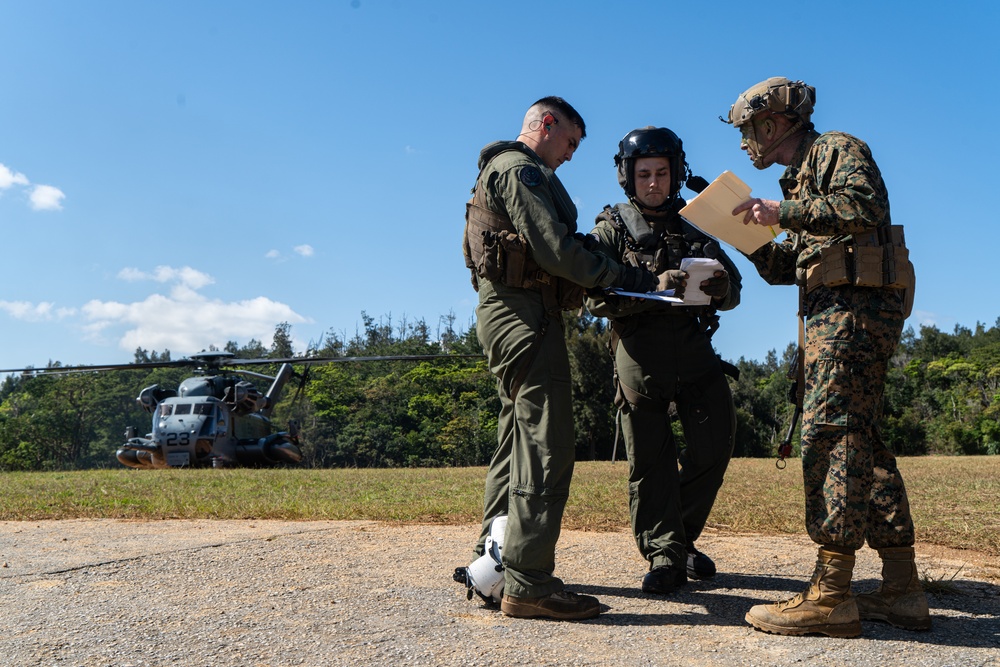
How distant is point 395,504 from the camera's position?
7.86 m

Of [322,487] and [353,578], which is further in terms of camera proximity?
[322,487]

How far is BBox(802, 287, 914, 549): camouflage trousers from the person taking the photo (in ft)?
10.8

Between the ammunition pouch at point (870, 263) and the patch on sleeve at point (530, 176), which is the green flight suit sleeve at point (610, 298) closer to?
the patch on sleeve at point (530, 176)

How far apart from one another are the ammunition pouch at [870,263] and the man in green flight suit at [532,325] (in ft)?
2.38

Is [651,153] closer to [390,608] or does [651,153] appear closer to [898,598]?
[898,598]

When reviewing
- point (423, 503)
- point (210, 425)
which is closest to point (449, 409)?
point (210, 425)

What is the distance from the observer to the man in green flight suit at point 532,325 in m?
3.47

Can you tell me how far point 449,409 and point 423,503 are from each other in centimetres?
6155

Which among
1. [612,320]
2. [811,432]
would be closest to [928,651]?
[811,432]

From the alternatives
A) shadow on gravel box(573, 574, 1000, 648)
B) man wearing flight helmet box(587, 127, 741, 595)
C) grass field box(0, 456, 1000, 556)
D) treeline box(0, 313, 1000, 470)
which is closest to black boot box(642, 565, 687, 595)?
shadow on gravel box(573, 574, 1000, 648)

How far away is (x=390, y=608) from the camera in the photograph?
138 inches

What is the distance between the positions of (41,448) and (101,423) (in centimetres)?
1154

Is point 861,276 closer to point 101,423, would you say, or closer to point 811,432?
point 811,432

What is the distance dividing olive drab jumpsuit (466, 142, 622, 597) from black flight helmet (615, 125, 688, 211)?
2.37 ft
